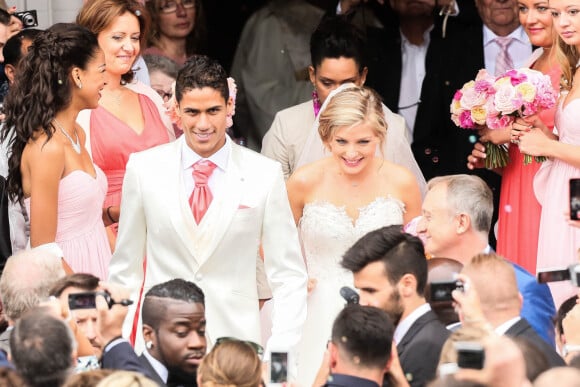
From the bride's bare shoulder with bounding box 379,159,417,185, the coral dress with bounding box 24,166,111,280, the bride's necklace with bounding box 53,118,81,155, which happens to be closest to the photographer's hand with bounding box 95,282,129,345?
the coral dress with bounding box 24,166,111,280

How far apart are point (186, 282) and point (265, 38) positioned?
433 cm

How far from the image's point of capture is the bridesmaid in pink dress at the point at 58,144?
788cm

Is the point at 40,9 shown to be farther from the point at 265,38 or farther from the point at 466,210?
the point at 466,210

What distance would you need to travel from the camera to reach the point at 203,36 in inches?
414

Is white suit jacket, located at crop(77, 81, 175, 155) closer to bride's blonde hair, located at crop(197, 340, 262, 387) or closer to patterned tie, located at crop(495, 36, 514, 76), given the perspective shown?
patterned tie, located at crop(495, 36, 514, 76)

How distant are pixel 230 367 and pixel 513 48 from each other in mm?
4842

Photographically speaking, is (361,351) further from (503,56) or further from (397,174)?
(503,56)

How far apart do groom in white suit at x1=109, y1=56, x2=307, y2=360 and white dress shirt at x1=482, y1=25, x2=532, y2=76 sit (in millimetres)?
2975

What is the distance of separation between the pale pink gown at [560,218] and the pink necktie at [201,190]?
6.71ft

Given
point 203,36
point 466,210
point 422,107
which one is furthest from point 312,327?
point 203,36

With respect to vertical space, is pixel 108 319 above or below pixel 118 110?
below

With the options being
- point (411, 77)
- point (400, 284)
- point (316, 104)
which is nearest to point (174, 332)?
point (400, 284)

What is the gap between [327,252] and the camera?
8.25 m

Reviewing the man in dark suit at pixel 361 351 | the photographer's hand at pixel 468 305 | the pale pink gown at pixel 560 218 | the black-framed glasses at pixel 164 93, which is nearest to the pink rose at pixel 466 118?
the pale pink gown at pixel 560 218
